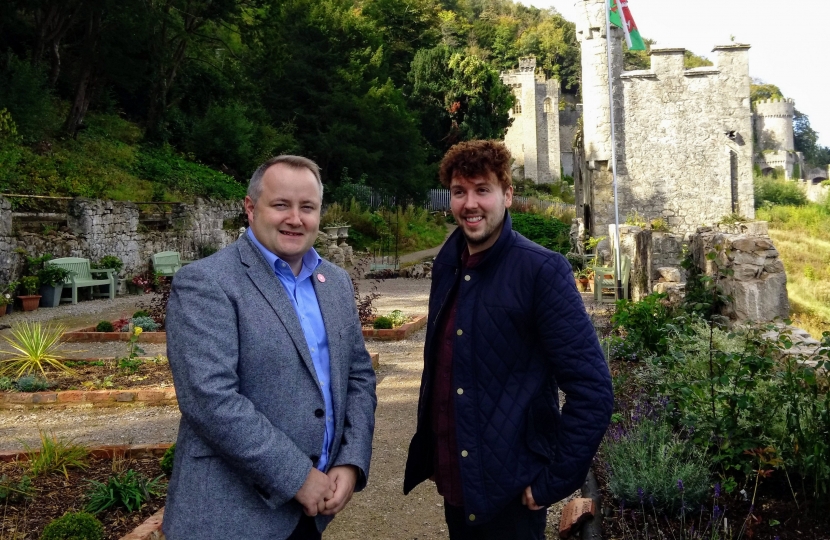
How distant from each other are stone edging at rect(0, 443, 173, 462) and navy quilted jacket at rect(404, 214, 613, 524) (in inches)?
112

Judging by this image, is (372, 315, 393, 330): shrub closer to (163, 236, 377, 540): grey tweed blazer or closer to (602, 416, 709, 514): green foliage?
(602, 416, 709, 514): green foliage

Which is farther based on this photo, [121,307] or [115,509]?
[121,307]

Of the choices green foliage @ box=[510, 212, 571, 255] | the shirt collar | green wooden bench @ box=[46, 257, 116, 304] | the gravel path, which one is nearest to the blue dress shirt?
the shirt collar

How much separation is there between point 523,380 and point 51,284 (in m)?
12.6

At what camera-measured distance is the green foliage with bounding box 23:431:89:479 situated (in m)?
4.13

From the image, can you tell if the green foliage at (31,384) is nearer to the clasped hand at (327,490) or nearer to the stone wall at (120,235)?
the clasped hand at (327,490)

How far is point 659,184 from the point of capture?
1683 cm

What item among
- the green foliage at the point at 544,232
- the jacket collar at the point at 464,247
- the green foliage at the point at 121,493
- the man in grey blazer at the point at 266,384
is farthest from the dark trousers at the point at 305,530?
the green foliage at the point at 544,232

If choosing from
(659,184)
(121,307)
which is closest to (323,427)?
(121,307)

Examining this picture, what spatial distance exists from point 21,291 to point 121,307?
5.48 ft

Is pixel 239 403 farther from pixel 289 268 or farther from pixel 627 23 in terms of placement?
pixel 627 23

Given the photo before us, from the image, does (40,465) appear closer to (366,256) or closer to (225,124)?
(366,256)

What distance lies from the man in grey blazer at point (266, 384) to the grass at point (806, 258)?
15.2 feet

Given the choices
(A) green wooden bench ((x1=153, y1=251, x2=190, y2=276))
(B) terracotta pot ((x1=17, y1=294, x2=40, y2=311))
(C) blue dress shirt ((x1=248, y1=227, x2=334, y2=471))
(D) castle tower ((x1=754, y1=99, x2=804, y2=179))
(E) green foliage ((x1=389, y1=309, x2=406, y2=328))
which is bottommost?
(E) green foliage ((x1=389, y1=309, x2=406, y2=328))
